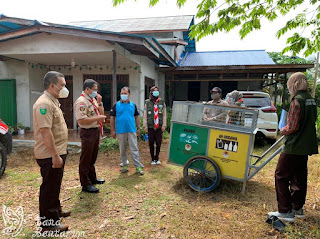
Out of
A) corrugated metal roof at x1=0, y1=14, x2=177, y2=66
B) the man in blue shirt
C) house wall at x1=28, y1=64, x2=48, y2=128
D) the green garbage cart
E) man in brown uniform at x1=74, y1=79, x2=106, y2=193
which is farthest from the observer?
Result: house wall at x1=28, y1=64, x2=48, y2=128

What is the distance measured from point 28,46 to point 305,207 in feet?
25.3

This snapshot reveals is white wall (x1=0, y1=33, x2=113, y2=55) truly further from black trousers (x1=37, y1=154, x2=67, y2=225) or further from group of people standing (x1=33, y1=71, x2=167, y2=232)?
black trousers (x1=37, y1=154, x2=67, y2=225)

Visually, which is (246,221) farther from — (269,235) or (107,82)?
(107,82)

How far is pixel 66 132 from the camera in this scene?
259 centimetres

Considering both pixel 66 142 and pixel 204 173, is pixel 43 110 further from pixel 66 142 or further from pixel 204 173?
pixel 204 173

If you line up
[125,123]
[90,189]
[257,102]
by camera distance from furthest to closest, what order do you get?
[257,102], [125,123], [90,189]

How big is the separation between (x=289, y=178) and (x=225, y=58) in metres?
10.6

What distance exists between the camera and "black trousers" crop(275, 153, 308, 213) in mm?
2643

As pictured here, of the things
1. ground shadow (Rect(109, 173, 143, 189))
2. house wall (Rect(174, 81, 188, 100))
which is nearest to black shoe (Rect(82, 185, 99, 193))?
ground shadow (Rect(109, 173, 143, 189))

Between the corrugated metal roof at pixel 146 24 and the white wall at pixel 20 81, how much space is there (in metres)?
5.63

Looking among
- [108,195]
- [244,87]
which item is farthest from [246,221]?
[244,87]

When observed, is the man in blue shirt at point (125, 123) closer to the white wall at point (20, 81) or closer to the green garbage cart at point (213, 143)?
the green garbage cart at point (213, 143)

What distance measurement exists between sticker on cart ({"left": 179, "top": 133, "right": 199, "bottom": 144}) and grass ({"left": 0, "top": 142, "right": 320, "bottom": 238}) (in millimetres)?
819

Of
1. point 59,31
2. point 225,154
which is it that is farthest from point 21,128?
point 225,154
